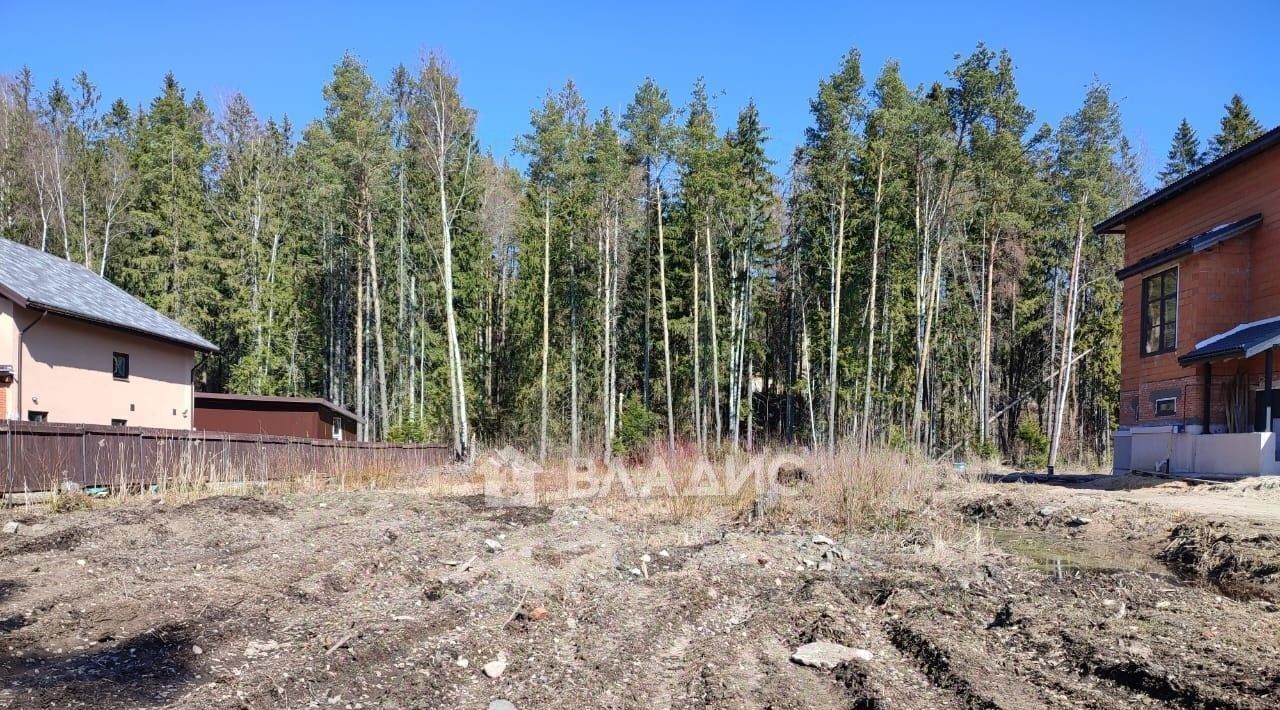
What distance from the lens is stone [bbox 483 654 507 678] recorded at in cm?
430

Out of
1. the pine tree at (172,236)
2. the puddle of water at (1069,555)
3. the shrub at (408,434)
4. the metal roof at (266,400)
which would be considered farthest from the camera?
the pine tree at (172,236)

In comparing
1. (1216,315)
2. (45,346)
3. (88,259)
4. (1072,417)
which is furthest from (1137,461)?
(88,259)

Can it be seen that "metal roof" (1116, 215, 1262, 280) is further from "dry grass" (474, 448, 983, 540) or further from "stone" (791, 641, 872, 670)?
"stone" (791, 641, 872, 670)

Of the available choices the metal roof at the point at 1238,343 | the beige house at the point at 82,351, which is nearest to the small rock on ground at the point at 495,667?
the metal roof at the point at 1238,343

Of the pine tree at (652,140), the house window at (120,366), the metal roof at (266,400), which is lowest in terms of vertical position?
the metal roof at (266,400)

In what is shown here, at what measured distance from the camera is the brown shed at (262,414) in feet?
78.3

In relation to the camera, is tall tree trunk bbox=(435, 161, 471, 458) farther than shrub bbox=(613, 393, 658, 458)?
No

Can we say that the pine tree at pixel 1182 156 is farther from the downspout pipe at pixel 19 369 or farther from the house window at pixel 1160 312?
the downspout pipe at pixel 19 369

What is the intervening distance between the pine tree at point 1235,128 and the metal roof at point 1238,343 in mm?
22482

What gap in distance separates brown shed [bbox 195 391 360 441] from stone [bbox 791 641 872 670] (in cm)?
2170

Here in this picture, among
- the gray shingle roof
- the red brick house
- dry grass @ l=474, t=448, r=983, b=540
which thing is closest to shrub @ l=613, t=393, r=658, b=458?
dry grass @ l=474, t=448, r=983, b=540

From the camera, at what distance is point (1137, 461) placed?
17.5m

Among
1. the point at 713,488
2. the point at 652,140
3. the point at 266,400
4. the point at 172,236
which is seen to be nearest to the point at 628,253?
the point at 652,140

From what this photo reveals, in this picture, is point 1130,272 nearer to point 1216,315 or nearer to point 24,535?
point 1216,315
